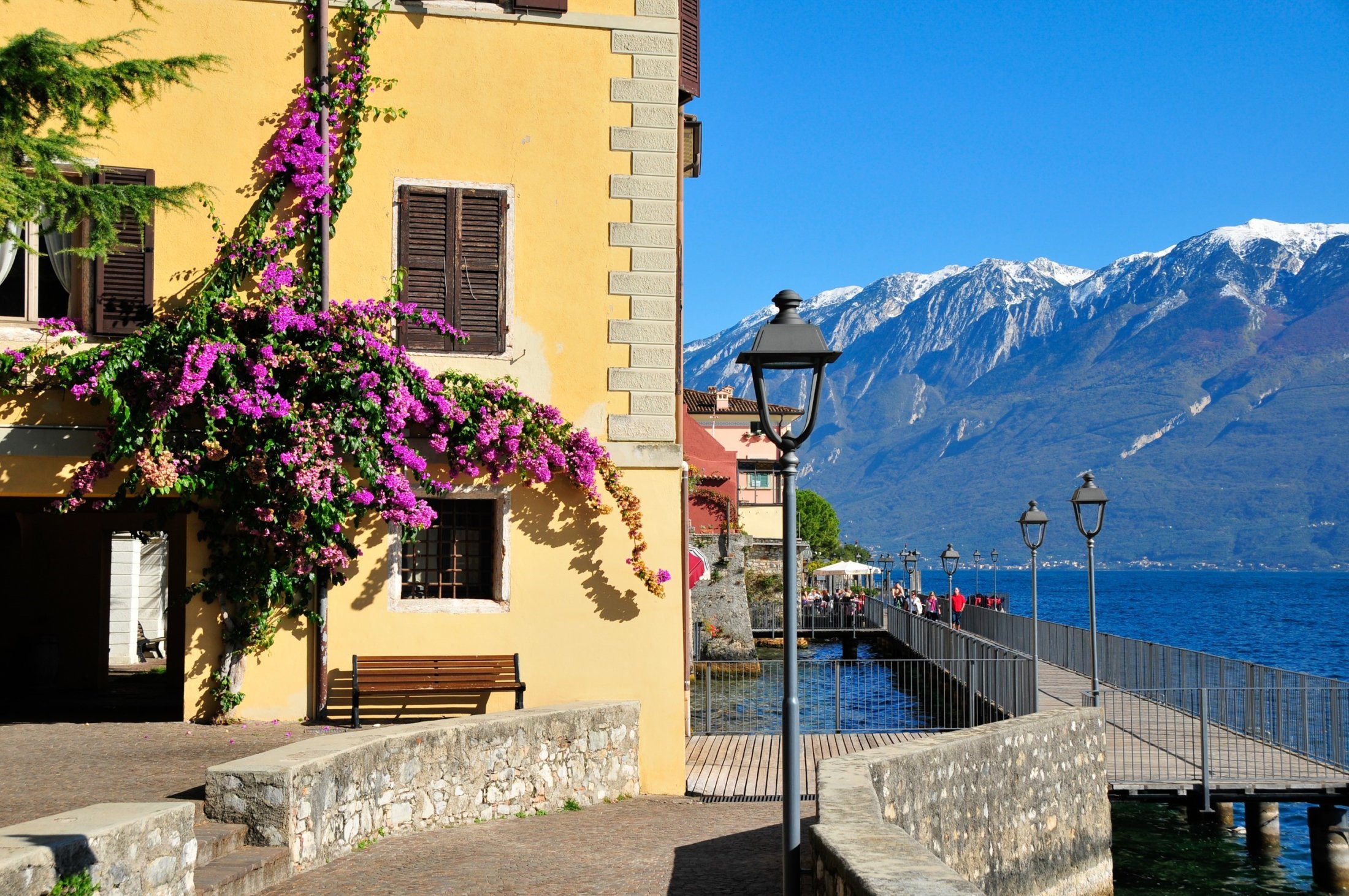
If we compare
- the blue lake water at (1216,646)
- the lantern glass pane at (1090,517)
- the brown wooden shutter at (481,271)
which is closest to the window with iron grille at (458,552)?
the brown wooden shutter at (481,271)

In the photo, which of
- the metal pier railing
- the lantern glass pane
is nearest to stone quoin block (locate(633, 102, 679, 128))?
the metal pier railing

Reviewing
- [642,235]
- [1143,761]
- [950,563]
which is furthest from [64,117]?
[950,563]

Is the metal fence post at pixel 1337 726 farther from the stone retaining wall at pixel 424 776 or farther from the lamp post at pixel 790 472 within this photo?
the lamp post at pixel 790 472

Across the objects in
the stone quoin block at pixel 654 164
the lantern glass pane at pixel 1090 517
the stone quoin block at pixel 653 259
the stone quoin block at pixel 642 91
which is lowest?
the lantern glass pane at pixel 1090 517

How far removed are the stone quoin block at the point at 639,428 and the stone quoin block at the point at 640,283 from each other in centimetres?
119

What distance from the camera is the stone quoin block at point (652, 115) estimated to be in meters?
13.1

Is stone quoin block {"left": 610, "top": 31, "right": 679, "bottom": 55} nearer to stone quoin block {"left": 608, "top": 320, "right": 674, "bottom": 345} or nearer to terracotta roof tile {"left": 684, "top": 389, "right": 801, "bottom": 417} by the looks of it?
stone quoin block {"left": 608, "top": 320, "right": 674, "bottom": 345}

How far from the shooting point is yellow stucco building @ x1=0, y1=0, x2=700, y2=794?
490 inches

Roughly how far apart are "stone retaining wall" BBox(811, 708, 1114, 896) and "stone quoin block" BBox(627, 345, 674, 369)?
14.8ft

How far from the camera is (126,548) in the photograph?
22719 mm

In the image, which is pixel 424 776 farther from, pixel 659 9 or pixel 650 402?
pixel 659 9

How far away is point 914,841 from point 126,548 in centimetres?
1945

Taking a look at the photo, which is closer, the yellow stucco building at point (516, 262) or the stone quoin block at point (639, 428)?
the yellow stucco building at point (516, 262)

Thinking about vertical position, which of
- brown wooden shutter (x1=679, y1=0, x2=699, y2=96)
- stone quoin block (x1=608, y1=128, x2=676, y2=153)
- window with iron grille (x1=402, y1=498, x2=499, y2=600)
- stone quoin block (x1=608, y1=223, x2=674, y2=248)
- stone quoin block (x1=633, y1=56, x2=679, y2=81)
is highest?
brown wooden shutter (x1=679, y1=0, x2=699, y2=96)
